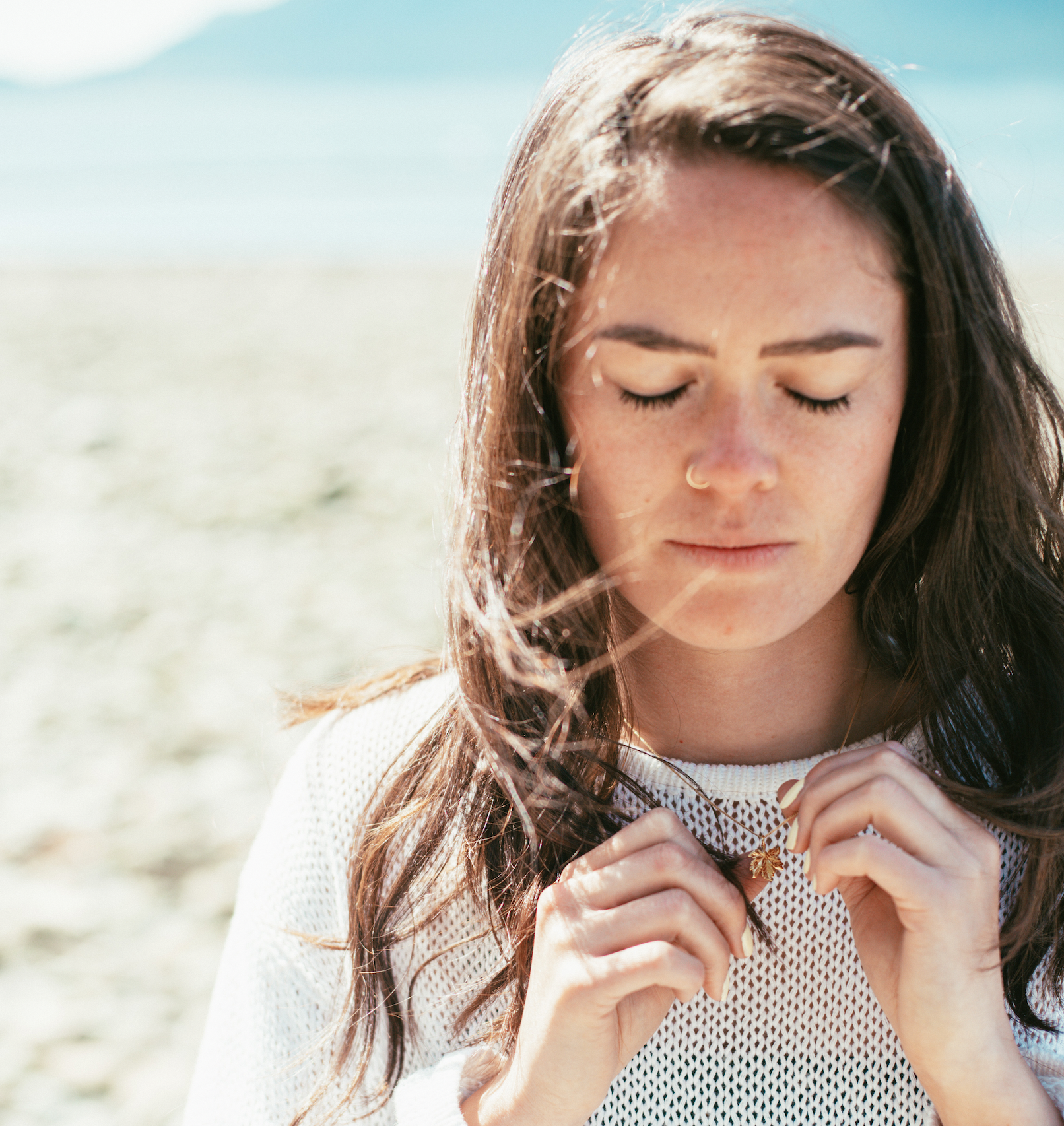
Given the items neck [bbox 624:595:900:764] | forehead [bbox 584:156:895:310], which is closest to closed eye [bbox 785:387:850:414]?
forehead [bbox 584:156:895:310]

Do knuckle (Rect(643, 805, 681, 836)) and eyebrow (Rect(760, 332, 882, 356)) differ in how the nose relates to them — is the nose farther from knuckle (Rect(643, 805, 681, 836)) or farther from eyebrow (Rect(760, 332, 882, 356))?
knuckle (Rect(643, 805, 681, 836))

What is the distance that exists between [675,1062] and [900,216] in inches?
54.1

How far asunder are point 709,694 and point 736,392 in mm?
602

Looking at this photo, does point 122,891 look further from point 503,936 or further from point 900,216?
point 900,216

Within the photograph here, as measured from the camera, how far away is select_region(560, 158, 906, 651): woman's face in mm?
1521

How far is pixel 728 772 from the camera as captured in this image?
1921 mm

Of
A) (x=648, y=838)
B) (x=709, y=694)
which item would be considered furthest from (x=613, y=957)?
(x=709, y=694)

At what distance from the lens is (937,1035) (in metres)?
1.62

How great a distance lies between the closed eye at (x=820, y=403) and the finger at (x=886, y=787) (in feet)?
1.53

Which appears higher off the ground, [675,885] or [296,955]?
[675,885]

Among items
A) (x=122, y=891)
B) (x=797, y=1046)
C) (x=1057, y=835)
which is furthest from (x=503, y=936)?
(x=122, y=891)

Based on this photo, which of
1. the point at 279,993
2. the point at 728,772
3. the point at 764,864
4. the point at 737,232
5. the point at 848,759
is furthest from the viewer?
the point at 279,993

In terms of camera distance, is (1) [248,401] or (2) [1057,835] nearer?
(2) [1057,835]

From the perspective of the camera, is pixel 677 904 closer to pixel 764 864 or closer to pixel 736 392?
pixel 764 864
